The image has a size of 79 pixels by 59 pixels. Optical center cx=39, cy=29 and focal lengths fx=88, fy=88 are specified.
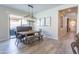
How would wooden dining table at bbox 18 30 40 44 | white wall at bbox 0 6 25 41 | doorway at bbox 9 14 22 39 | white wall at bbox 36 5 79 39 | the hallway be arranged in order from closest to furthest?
the hallway < doorway at bbox 9 14 22 39 < white wall at bbox 0 6 25 41 < wooden dining table at bbox 18 30 40 44 < white wall at bbox 36 5 79 39

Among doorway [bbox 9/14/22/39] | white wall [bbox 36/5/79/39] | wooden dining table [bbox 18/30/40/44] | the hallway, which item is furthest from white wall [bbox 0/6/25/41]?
the hallway

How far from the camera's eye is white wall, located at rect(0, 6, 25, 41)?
4.00 metres

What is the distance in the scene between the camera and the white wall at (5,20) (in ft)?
13.1

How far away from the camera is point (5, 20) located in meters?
4.30

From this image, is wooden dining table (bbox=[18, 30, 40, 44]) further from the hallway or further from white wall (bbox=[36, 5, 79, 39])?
the hallway

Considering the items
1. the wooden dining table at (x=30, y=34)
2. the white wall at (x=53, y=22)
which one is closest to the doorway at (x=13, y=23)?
the wooden dining table at (x=30, y=34)

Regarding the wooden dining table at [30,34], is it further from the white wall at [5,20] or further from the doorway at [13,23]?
the white wall at [5,20]

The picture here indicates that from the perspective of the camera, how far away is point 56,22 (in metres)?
5.02

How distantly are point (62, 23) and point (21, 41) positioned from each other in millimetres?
2736

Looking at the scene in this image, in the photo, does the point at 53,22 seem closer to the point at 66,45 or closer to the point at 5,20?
the point at 66,45

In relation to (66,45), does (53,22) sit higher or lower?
higher

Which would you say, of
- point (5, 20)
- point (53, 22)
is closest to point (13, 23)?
point (5, 20)
